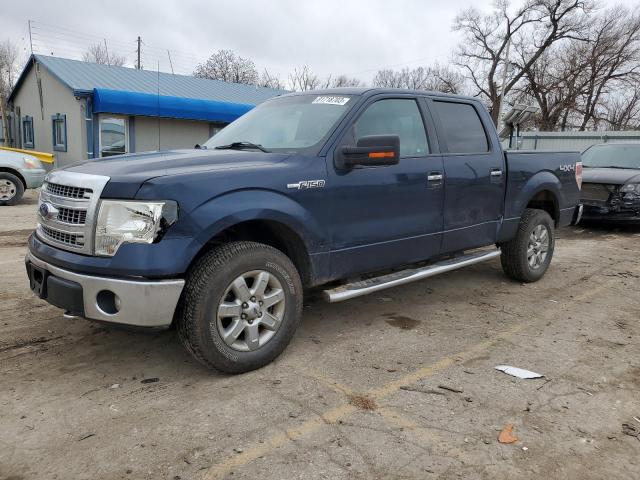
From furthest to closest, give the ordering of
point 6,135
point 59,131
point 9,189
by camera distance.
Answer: point 6,135 < point 59,131 < point 9,189

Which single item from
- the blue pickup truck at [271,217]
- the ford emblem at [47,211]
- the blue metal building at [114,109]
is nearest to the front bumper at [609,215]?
the blue pickup truck at [271,217]

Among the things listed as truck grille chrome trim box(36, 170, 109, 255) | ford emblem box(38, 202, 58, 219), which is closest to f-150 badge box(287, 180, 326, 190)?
truck grille chrome trim box(36, 170, 109, 255)

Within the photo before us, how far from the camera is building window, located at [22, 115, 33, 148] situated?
23698mm

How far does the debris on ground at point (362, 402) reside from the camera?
3.07 metres

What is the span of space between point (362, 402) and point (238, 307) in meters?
0.96

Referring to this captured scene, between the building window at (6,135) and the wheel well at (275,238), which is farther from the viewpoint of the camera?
the building window at (6,135)

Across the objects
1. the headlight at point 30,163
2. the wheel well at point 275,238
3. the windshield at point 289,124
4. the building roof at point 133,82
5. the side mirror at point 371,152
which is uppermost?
the building roof at point 133,82

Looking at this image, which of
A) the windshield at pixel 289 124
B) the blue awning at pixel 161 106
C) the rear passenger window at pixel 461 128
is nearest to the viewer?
the windshield at pixel 289 124

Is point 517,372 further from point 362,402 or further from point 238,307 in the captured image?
point 238,307

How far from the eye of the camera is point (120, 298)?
298 cm

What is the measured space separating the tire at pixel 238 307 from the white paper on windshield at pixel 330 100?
1426 mm

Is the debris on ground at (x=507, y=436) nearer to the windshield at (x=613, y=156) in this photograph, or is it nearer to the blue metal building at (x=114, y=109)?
the windshield at (x=613, y=156)

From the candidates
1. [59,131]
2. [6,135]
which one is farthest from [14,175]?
[6,135]

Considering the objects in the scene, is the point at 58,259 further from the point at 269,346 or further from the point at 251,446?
the point at 251,446
